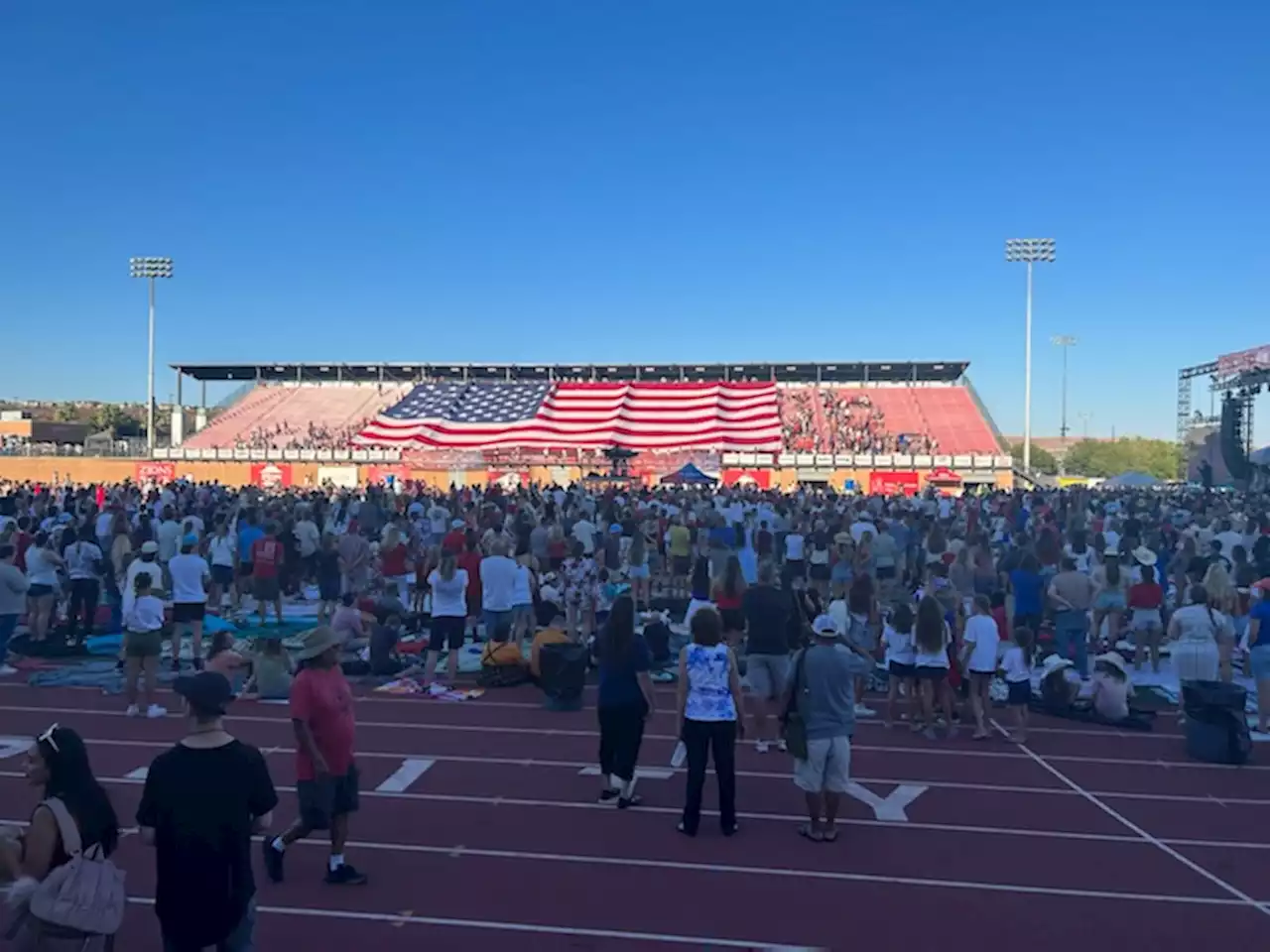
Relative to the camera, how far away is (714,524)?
17094 millimetres

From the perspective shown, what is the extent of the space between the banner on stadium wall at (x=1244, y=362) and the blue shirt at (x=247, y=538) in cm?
3586

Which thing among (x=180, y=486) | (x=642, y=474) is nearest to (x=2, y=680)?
(x=180, y=486)

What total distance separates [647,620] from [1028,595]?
426cm

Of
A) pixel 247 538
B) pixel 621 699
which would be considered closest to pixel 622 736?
pixel 621 699

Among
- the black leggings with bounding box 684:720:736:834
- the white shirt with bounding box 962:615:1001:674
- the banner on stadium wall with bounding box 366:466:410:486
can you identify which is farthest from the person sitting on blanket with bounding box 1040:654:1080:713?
the banner on stadium wall with bounding box 366:466:410:486

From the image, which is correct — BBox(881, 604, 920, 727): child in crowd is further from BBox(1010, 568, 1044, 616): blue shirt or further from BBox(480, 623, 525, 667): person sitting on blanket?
BBox(480, 623, 525, 667): person sitting on blanket

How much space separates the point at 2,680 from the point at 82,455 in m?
42.5

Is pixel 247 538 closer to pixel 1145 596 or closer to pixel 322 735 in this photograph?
pixel 322 735

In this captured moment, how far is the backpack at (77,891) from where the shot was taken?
3721 millimetres

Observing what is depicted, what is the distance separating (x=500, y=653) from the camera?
36.0 ft

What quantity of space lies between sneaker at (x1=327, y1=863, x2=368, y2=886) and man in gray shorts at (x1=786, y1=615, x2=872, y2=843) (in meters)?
2.60

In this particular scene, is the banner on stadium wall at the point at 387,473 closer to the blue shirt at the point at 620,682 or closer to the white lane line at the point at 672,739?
the white lane line at the point at 672,739

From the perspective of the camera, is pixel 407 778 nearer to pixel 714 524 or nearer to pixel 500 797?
pixel 500 797

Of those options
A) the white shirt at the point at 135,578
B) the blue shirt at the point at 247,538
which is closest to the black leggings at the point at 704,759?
the white shirt at the point at 135,578
